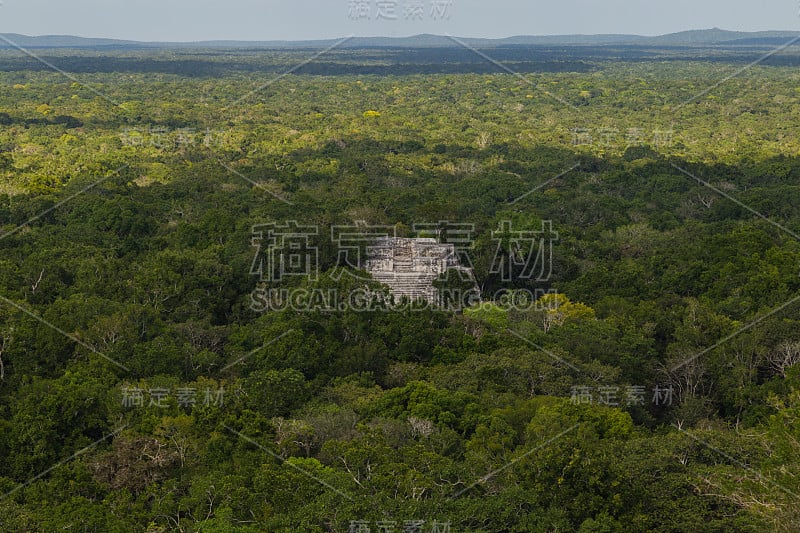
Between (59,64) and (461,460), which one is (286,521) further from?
(59,64)

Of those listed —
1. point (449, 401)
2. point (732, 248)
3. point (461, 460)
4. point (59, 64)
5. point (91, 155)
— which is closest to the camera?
point (461, 460)

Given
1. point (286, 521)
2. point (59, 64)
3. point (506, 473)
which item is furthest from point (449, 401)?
point (59, 64)

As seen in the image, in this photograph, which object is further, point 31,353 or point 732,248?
point 732,248

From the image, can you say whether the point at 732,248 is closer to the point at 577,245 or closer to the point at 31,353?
the point at 577,245

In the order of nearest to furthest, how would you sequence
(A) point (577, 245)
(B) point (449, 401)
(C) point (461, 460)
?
(C) point (461, 460)
(B) point (449, 401)
(A) point (577, 245)

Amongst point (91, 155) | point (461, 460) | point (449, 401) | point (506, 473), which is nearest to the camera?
point (506, 473)

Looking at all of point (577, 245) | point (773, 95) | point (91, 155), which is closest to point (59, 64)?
point (91, 155)
